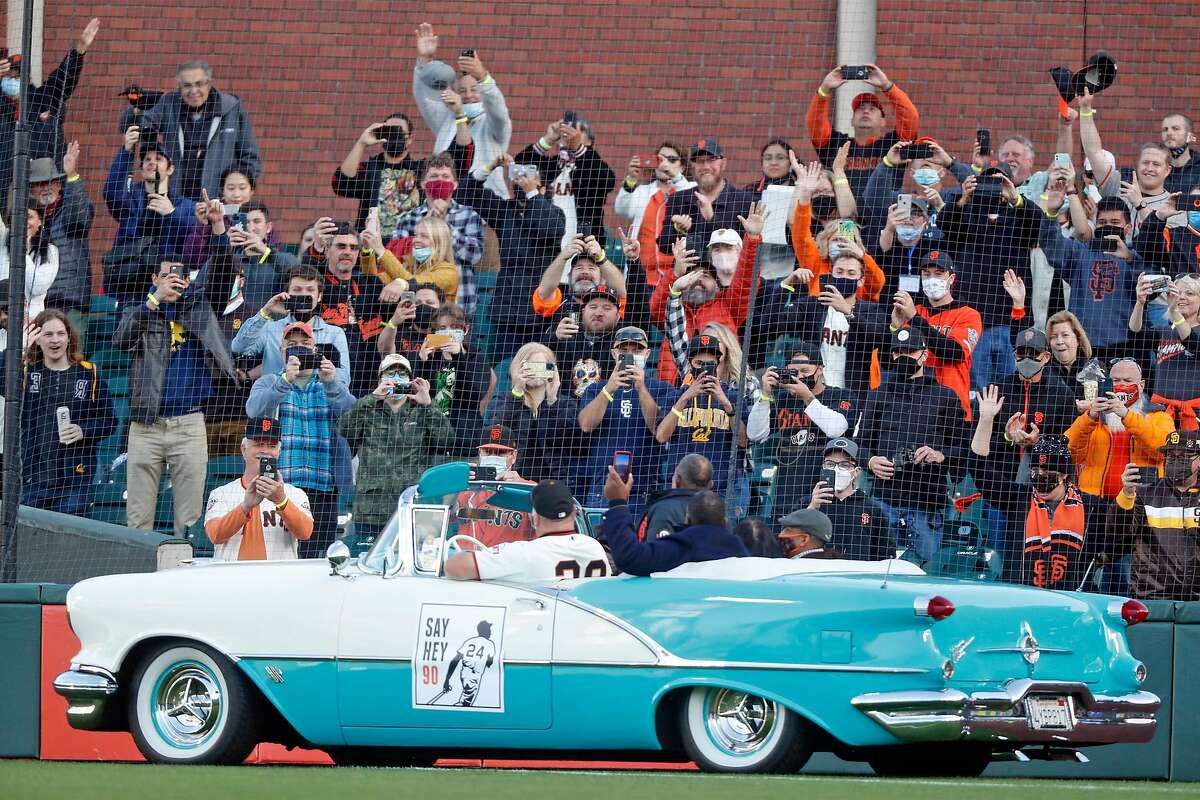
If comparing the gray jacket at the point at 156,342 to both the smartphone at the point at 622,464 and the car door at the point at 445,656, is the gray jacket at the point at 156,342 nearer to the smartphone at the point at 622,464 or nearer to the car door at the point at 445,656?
the smartphone at the point at 622,464

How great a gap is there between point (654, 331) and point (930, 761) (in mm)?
4929

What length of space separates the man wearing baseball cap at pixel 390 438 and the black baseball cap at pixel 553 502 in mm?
3433

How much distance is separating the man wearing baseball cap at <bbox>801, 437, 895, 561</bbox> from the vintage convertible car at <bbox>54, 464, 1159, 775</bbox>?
9.17 feet

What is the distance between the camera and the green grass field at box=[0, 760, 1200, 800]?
19.2 ft

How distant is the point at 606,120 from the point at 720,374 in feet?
17.0

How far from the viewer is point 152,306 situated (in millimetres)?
11852

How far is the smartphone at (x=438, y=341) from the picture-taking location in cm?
1160

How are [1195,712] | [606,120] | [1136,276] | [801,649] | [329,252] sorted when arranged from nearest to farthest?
1. [801,649]
2. [1195,712]
3. [1136,276]
4. [329,252]
5. [606,120]

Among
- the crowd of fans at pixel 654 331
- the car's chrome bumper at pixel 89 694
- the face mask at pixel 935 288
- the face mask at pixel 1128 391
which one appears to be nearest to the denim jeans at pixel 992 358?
the crowd of fans at pixel 654 331

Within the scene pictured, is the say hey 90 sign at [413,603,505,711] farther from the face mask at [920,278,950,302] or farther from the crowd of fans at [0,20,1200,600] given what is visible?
the face mask at [920,278,950,302]

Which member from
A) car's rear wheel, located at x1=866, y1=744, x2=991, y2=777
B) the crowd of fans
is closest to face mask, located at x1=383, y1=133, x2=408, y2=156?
the crowd of fans

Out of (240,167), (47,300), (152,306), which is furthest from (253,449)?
(240,167)

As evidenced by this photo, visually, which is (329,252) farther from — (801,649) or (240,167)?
(801,649)

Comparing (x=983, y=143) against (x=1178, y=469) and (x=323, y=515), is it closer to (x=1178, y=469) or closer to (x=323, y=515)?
(x=1178, y=469)
